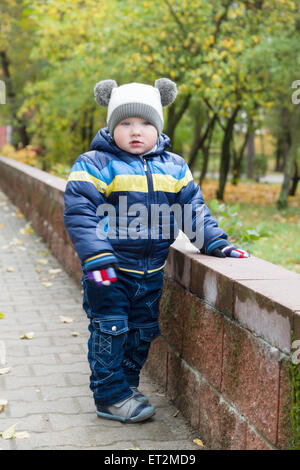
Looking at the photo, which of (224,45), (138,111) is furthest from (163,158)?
(224,45)

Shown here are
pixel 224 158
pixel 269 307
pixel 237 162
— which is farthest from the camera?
pixel 237 162

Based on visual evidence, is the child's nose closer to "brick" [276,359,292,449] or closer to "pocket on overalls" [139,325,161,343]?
"pocket on overalls" [139,325,161,343]

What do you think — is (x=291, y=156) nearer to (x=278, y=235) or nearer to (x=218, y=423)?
(x=278, y=235)

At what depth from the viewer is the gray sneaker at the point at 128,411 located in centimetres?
383

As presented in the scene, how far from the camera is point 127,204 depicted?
11.8 feet

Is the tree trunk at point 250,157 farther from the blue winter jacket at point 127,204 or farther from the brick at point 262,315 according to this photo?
the brick at point 262,315

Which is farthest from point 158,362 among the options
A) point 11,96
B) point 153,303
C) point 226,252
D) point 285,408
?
point 11,96

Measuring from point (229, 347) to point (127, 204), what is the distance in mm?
928

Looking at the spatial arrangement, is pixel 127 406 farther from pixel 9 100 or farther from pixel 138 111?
pixel 9 100

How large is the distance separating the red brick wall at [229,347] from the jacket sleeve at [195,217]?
112 mm

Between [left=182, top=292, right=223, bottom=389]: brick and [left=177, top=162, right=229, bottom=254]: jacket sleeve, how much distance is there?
1.08 ft

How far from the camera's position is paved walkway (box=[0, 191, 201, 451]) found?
3623mm

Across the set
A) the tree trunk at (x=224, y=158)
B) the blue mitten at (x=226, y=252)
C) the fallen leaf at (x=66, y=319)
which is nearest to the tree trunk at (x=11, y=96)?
the tree trunk at (x=224, y=158)

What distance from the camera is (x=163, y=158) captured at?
3.81 meters
